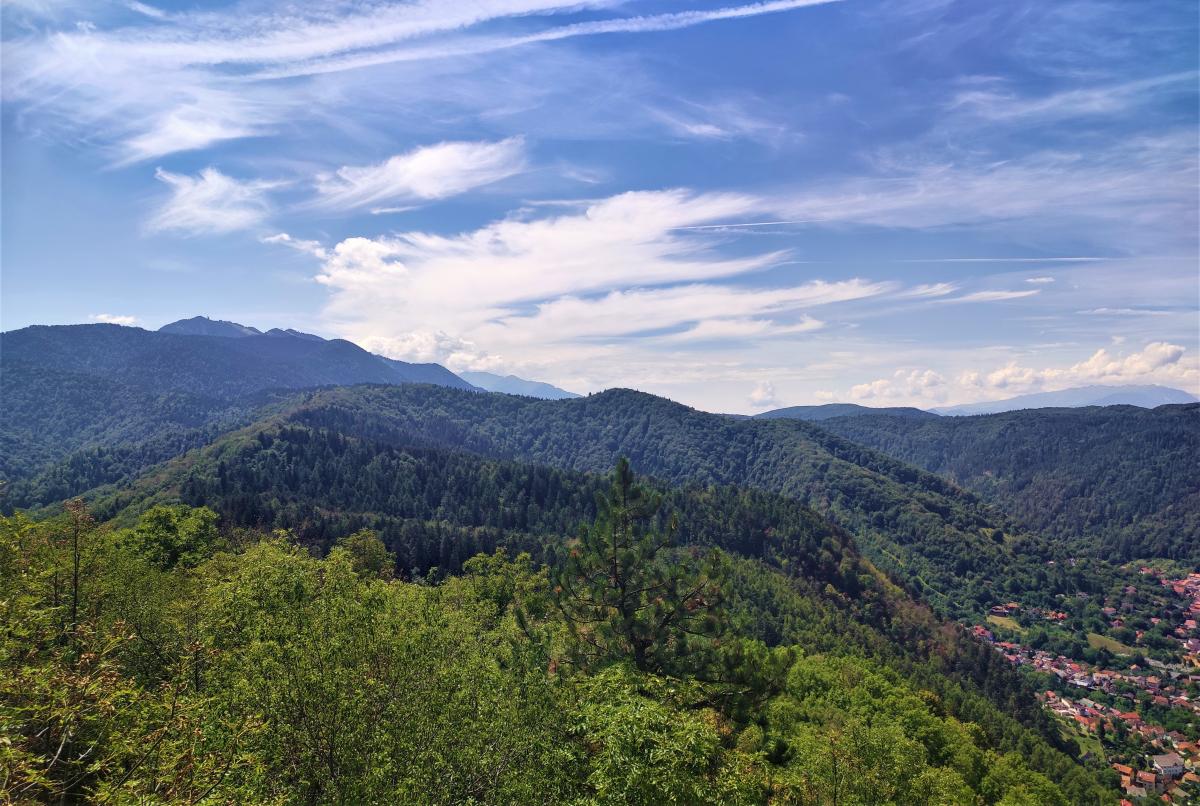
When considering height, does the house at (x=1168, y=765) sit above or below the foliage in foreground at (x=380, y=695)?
below

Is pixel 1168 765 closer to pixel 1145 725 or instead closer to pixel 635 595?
pixel 1145 725

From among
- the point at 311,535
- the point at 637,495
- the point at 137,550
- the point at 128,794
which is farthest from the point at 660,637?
the point at 311,535

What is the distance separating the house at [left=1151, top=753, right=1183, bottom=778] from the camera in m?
136

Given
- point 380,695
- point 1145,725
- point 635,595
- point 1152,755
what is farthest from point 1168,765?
point 380,695

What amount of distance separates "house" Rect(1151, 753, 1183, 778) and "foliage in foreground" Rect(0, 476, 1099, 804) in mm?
143795

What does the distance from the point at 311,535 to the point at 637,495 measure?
385 feet

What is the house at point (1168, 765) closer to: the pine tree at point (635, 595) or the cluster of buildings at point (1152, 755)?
the cluster of buildings at point (1152, 755)

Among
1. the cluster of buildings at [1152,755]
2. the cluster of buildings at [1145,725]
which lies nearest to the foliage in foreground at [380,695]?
the cluster of buildings at [1152,755]

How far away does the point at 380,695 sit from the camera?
21.4m

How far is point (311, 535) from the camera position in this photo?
130000 millimetres

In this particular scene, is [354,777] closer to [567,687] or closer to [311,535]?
[567,687]

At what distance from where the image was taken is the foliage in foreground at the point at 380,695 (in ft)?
50.9

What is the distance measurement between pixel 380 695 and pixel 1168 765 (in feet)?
668

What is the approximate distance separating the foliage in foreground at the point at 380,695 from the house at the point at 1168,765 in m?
144
